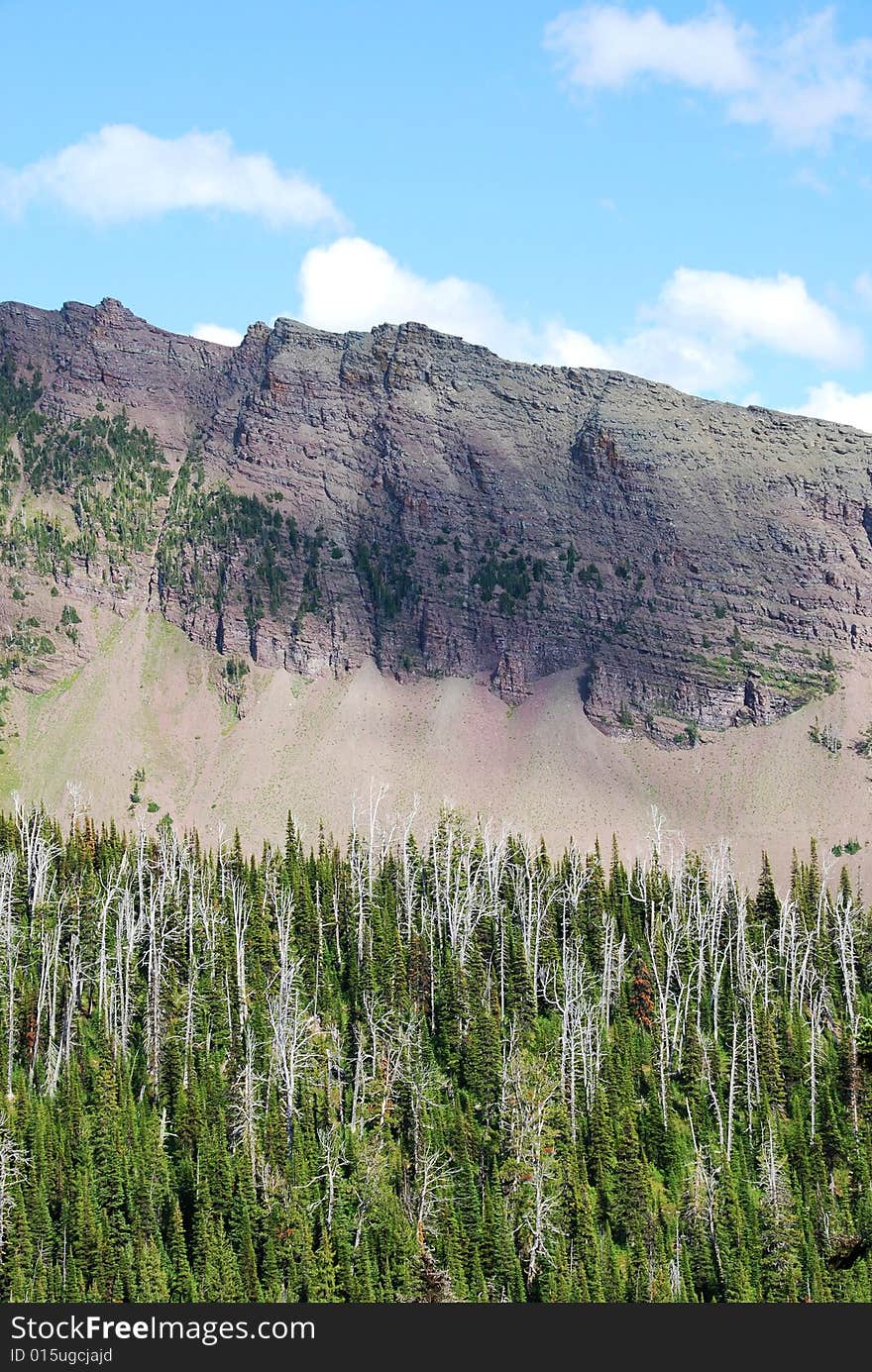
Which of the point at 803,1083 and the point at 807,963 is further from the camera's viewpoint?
the point at 807,963

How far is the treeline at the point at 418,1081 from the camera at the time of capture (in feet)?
367

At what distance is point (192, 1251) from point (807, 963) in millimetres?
65853

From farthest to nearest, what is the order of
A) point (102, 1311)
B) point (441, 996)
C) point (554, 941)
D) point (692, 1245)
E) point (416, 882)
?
point (416, 882) → point (554, 941) → point (441, 996) → point (692, 1245) → point (102, 1311)

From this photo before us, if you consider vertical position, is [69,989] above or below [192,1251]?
above

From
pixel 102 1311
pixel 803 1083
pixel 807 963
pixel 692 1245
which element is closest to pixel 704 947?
pixel 807 963

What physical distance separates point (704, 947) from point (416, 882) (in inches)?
968

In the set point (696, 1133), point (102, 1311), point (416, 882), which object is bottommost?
point (102, 1311)

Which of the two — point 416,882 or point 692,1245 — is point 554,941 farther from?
point 692,1245

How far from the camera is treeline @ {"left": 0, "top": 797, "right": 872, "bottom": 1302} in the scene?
112 m

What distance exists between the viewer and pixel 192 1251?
362ft

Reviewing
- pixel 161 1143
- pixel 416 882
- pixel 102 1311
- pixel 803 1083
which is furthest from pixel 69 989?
pixel 102 1311

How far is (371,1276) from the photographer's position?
109375 mm

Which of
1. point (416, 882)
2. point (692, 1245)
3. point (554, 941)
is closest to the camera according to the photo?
point (692, 1245)

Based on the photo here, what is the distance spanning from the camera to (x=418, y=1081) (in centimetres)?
12794
